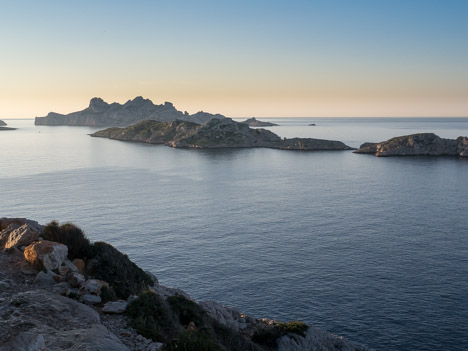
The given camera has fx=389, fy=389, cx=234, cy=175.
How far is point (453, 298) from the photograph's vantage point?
4341cm

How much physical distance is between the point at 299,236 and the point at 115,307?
4924 centimetres

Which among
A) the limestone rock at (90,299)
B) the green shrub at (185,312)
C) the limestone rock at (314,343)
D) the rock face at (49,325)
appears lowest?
the limestone rock at (314,343)

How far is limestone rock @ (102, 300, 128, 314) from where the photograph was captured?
19.9 m

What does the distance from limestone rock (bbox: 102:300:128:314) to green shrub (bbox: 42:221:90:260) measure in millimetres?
8507

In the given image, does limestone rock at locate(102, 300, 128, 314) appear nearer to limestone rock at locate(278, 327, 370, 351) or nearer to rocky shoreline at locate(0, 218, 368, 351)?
rocky shoreline at locate(0, 218, 368, 351)

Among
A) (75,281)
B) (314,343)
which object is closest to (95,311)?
Result: (75,281)

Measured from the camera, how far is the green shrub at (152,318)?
18.4m

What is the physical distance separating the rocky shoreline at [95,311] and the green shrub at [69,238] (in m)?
0.04

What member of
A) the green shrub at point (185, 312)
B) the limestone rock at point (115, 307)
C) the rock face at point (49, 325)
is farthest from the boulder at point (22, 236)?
the green shrub at point (185, 312)

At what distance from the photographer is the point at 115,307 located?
66.6 ft

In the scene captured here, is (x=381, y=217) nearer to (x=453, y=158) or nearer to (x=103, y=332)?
(x=103, y=332)

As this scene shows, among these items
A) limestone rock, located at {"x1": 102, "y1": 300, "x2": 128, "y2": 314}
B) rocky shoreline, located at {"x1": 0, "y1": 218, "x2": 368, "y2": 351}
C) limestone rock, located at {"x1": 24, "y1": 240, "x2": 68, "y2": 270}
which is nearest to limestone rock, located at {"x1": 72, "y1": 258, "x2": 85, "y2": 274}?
rocky shoreline, located at {"x1": 0, "y1": 218, "x2": 368, "y2": 351}

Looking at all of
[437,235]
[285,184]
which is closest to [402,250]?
[437,235]

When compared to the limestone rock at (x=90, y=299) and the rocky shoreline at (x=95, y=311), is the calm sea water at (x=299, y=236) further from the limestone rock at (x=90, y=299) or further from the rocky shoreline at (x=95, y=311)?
the limestone rock at (x=90, y=299)
